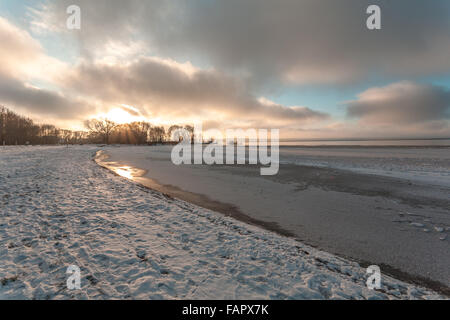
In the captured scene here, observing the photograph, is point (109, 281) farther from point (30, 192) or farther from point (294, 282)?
point (30, 192)

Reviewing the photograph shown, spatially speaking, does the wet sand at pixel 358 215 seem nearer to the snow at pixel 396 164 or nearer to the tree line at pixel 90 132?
the snow at pixel 396 164

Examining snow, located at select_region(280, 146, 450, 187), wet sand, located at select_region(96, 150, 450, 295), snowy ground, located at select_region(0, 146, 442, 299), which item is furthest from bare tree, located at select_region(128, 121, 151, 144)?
snowy ground, located at select_region(0, 146, 442, 299)

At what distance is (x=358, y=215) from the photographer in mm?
6891

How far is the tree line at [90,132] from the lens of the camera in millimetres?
70875

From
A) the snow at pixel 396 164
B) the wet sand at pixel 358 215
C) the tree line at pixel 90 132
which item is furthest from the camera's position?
the tree line at pixel 90 132

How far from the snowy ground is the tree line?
9146cm

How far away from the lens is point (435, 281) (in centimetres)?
358

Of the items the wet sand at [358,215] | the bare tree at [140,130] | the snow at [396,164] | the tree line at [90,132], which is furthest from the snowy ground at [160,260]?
the bare tree at [140,130]

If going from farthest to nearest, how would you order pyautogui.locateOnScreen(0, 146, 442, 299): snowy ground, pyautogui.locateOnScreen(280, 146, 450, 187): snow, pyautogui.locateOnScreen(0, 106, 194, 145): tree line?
pyautogui.locateOnScreen(0, 106, 194, 145): tree line
pyautogui.locateOnScreen(280, 146, 450, 187): snow
pyautogui.locateOnScreen(0, 146, 442, 299): snowy ground

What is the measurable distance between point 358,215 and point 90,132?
132958mm

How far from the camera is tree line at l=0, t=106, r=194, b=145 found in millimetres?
70875

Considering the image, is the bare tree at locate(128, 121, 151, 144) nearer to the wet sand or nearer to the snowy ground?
the wet sand

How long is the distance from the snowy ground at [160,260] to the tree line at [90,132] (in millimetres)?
91459
